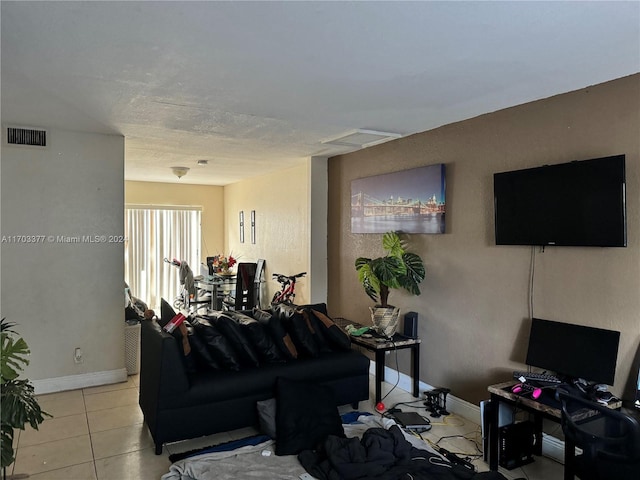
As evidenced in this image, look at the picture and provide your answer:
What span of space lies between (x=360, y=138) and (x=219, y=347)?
2302 mm

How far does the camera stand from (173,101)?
307 centimetres

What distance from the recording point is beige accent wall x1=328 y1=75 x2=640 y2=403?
256 centimetres

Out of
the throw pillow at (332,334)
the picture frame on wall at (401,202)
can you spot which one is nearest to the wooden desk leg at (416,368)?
the throw pillow at (332,334)

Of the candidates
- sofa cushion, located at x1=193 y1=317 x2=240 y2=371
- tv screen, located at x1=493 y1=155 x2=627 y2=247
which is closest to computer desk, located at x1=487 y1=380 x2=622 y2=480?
tv screen, located at x1=493 y1=155 x2=627 y2=247

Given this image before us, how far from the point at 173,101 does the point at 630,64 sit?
9.20 feet

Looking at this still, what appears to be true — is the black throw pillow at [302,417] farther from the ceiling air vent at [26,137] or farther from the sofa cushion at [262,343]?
the ceiling air vent at [26,137]

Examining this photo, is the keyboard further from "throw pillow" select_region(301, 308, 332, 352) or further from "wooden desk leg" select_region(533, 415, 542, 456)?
"throw pillow" select_region(301, 308, 332, 352)

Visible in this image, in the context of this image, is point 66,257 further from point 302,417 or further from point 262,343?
point 302,417

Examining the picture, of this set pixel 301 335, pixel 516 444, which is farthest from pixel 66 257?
pixel 516 444

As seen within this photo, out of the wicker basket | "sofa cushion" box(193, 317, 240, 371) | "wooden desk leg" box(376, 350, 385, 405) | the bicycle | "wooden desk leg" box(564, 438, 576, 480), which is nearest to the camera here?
"wooden desk leg" box(564, 438, 576, 480)

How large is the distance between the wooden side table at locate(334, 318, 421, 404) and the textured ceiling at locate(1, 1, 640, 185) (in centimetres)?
186

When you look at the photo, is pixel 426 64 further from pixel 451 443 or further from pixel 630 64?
pixel 451 443

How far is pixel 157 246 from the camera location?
8000 millimetres

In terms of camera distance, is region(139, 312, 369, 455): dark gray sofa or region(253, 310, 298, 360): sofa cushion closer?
region(139, 312, 369, 455): dark gray sofa
